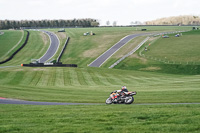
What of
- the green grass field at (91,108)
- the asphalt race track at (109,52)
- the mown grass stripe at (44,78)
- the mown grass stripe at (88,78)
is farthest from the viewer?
the asphalt race track at (109,52)

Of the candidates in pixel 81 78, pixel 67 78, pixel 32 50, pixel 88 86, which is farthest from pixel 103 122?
pixel 32 50

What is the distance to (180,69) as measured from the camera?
A: 71.4 m

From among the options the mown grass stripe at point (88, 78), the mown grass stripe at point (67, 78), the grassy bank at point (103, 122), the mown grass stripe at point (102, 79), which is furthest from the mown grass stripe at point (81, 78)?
the grassy bank at point (103, 122)

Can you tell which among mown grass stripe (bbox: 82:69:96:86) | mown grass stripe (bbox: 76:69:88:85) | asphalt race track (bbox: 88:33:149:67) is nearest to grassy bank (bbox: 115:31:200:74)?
asphalt race track (bbox: 88:33:149:67)

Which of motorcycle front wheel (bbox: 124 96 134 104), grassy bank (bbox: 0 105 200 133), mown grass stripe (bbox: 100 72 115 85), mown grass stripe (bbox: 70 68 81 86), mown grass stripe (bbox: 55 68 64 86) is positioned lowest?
mown grass stripe (bbox: 100 72 115 85)

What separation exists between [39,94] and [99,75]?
86.9ft

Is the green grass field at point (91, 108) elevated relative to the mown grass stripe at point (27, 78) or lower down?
elevated

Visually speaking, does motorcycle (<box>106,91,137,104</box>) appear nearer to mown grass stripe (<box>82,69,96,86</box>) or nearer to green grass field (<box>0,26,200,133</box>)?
green grass field (<box>0,26,200,133</box>)

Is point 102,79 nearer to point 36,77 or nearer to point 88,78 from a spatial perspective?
point 88,78

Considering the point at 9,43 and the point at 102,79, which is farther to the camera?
the point at 9,43

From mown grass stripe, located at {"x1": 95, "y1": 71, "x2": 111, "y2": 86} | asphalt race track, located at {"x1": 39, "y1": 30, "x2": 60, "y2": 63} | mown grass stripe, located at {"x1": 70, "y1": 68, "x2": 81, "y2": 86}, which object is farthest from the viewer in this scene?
asphalt race track, located at {"x1": 39, "y1": 30, "x2": 60, "y2": 63}

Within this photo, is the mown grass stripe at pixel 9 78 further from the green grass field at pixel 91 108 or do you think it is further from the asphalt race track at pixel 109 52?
the asphalt race track at pixel 109 52

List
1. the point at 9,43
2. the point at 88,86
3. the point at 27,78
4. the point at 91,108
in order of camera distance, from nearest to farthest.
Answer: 1. the point at 91,108
2. the point at 88,86
3. the point at 27,78
4. the point at 9,43

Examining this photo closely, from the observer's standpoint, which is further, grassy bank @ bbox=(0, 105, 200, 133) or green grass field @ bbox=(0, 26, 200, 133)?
green grass field @ bbox=(0, 26, 200, 133)
